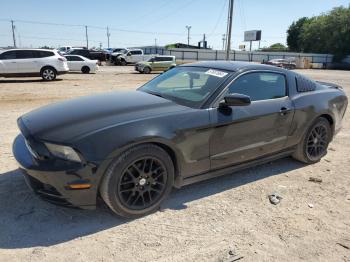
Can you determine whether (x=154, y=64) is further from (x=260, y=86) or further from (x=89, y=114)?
(x=89, y=114)

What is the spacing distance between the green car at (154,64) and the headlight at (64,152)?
24302 mm

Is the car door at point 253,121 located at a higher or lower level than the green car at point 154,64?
higher

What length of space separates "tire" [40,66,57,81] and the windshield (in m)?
13.7

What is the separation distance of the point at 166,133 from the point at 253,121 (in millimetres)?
1265

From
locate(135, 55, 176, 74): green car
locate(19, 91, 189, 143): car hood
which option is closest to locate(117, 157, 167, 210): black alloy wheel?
locate(19, 91, 189, 143): car hood

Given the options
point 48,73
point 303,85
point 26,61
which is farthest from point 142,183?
point 26,61

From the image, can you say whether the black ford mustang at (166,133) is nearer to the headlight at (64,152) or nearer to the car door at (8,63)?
the headlight at (64,152)

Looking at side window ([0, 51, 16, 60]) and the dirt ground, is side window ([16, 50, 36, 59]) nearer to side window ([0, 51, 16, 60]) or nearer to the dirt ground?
side window ([0, 51, 16, 60])

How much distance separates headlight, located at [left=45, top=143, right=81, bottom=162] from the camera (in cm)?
297

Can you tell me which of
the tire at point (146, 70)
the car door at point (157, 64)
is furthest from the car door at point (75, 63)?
the car door at point (157, 64)

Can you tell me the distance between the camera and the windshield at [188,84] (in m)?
3.91

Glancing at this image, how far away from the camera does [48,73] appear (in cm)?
1698

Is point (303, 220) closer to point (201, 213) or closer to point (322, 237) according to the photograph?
point (322, 237)

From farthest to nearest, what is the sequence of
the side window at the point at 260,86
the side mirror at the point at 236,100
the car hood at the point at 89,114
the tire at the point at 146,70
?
the tire at the point at 146,70 → the side window at the point at 260,86 → the side mirror at the point at 236,100 → the car hood at the point at 89,114
